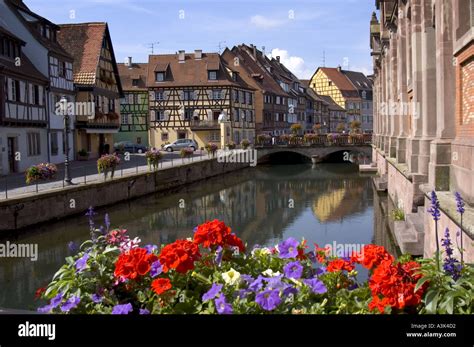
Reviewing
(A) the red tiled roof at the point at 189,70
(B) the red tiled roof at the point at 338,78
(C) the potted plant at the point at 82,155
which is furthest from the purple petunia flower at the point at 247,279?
(B) the red tiled roof at the point at 338,78

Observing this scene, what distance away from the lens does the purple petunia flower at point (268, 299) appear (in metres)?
3.17

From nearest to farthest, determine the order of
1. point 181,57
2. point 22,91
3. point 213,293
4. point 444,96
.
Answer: point 213,293
point 444,96
point 22,91
point 181,57

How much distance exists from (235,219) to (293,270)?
2170cm

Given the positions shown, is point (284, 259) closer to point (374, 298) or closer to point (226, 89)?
point (374, 298)

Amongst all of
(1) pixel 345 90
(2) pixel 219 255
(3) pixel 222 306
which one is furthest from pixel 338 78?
(3) pixel 222 306

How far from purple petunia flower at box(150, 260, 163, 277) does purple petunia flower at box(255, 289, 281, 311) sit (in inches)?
30.0

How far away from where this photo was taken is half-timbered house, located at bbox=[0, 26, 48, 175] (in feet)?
93.0

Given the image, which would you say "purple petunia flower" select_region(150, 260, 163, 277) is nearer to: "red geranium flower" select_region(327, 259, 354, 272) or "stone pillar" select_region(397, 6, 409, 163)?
"red geranium flower" select_region(327, 259, 354, 272)

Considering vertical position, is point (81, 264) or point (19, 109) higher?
point (19, 109)

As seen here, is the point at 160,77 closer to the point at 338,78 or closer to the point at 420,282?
the point at 338,78

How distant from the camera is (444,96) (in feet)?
40.8

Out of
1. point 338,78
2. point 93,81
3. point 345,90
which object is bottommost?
point 93,81

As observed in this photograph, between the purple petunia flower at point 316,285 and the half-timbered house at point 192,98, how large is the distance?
188 ft
